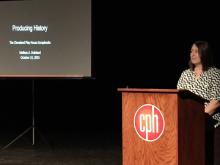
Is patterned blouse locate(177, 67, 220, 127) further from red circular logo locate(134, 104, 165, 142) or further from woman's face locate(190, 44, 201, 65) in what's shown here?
red circular logo locate(134, 104, 165, 142)

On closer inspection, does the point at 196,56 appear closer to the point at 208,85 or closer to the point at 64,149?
the point at 208,85

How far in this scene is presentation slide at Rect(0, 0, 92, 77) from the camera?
602 cm

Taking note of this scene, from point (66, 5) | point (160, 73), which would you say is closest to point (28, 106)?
point (160, 73)

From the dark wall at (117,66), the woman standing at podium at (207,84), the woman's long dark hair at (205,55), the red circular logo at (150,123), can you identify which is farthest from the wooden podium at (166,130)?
the dark wall at (117,66)

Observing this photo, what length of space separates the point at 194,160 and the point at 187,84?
746 mm

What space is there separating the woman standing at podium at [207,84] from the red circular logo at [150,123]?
2.26 ft

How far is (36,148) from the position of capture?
20.3ft

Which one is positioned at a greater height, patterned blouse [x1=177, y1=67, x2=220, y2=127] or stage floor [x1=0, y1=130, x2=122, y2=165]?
patterned blouse [x1=177, y1=67, x2=220, y2=127]

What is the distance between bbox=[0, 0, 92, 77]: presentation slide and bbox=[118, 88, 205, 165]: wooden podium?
2855 mm

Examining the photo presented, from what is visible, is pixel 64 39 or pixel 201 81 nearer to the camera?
pixel 201 81

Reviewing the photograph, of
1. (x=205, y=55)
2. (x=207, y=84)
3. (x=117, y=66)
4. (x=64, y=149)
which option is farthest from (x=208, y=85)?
(x=117, y=66)

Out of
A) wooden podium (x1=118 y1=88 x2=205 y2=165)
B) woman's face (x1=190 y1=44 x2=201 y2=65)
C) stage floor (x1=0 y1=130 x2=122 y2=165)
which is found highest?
woman's face (x1=190 y1=44 x2=201 y2=65)

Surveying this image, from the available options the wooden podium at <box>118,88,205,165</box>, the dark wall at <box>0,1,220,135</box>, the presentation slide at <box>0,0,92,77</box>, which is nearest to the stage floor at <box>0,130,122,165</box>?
the dark wall at <box>0,1,220,135</box>

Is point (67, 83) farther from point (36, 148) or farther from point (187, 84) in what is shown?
point (187, 84)
